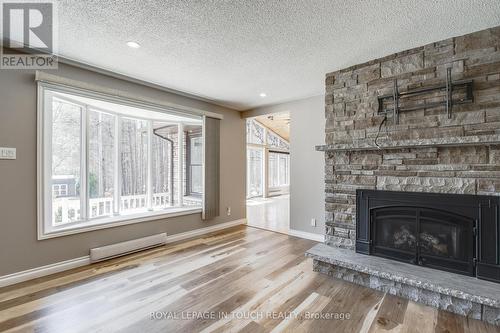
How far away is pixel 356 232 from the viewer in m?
2.80

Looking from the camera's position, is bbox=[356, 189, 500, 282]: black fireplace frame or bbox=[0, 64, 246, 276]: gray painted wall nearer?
bbox=[356, 189, 500, 282]: black fireplace frame

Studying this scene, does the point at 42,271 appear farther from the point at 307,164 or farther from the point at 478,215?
the point at 478,215

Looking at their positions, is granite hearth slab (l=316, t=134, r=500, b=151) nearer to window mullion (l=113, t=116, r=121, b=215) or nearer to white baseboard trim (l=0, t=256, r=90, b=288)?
window mullion (l=113, t=116, r=121, b=215)

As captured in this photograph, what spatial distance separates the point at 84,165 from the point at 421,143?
4.05m

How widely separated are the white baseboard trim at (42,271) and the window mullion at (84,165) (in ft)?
1.92

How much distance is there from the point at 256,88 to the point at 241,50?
1.22 m

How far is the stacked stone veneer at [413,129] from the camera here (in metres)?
2.16

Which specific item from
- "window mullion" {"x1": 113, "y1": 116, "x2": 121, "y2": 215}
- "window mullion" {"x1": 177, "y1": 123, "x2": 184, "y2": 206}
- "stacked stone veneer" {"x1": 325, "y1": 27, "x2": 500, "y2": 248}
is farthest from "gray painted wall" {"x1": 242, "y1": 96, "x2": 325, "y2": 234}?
"window mullion" {"x1": 113, "y1": 116, "x2": 121, "y2": 215}

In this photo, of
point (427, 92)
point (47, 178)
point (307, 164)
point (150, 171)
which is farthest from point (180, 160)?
point (427, 92)

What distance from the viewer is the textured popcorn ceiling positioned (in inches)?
73.5

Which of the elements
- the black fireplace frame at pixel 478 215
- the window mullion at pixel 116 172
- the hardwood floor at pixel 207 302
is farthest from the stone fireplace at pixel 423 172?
the window mullion at pixel 116 172

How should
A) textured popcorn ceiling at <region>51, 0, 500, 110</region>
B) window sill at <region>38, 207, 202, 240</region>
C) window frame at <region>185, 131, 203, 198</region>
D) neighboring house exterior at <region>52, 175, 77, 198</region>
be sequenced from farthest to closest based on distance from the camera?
window frame at <region>185, 131, 203, 198</region>, neighboring house exterior at <region>52, 175, 77, 198</region>, window sill at <region>38, 207, 202, 240</region>, textured popcorn ceiling at <region>51, 0, 500, 110</region>

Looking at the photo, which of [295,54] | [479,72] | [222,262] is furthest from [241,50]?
[222,262]

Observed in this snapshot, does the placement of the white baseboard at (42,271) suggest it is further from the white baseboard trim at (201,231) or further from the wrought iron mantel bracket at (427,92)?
the wrought iron mantel bracket at (427,92)
